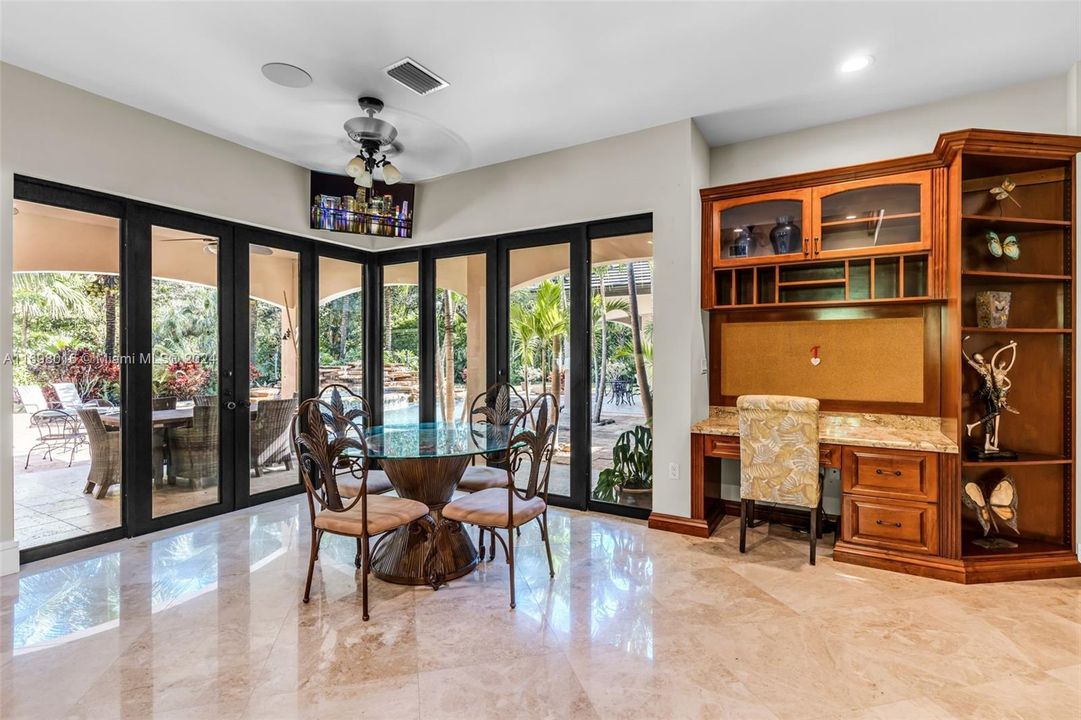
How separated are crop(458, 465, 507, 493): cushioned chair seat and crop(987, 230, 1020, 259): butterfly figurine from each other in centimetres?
333

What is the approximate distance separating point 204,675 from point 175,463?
91.2 inches

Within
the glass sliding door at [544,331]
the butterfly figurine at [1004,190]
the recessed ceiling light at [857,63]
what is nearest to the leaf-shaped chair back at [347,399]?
the glass sliding door at [544,331]

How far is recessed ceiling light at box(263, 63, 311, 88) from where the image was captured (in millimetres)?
2979

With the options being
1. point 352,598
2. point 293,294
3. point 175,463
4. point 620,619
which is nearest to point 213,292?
point 293,294

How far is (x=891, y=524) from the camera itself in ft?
10.3

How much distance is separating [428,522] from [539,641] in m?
1.01

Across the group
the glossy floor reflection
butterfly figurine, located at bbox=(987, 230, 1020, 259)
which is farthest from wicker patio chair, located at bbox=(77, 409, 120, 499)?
butterfly figurine, located at bbox=(987, 230, 1020, 259)

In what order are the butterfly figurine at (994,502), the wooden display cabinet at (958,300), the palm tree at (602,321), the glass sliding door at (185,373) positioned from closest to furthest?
1. the wooden display cabinet at (958,300)
2. the butterfly figurine at (994,502)
3. the glass sliding door at (185,373)
4. the palm tree at (602,321)

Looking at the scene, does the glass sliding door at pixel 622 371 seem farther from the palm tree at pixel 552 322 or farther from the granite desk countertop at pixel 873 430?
the granite desk countertop at pixel 873 430

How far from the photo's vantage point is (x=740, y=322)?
412cm

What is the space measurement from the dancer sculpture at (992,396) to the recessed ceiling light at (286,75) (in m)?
4.25

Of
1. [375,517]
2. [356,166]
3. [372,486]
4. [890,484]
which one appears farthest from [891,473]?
[356,166]

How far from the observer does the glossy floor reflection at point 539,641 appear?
1947 millimetres

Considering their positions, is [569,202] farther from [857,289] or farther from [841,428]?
[841,428]
